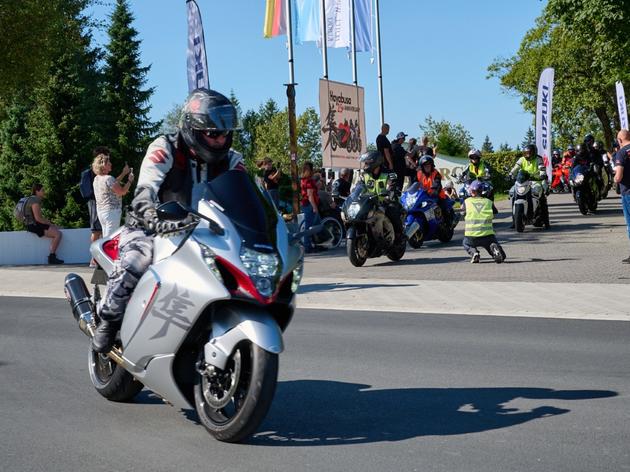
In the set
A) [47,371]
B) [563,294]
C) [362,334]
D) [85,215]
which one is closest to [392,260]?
[563,294]

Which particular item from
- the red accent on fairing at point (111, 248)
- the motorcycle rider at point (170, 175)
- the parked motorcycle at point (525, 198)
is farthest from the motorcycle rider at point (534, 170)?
the motorcycle rider at point (170, 175)

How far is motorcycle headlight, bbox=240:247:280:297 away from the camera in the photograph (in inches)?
189

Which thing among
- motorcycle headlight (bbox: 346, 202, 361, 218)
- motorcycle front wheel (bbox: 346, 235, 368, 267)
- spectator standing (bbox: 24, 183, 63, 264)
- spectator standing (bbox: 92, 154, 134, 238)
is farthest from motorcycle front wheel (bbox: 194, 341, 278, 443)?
spectator standing (bbox: 24, 183, 63, 264)

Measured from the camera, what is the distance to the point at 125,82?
62594 mm

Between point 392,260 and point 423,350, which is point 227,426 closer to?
point 423,350

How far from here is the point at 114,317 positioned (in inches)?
221

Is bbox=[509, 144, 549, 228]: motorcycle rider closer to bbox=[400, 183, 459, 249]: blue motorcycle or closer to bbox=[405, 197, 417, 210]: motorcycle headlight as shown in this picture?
bbox=[400, 183, 459, 249]: blue motorcycle

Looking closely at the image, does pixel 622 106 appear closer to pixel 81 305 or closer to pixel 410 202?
pixel 410 202

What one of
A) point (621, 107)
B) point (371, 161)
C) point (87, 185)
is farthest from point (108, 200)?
point (621, 107)

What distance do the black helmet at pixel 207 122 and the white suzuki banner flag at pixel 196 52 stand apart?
36.8ft

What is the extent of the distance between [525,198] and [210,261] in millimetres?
17418

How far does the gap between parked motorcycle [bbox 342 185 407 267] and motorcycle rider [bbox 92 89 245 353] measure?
1029 centimetres

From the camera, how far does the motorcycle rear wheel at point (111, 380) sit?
614 centimetres

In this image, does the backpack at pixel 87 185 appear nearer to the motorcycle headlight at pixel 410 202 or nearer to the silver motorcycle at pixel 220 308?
the motorcycle headlight at pixel 410 202
